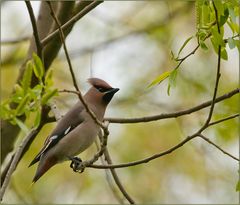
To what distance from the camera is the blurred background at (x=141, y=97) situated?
8.62m

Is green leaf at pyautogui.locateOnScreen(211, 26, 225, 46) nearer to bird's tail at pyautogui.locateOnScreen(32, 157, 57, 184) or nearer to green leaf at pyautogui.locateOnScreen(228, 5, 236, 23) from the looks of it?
green leaf at pyautogui.locateOnScreen(228, 5, 236, 23)

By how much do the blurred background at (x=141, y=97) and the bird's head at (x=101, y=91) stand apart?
245cm

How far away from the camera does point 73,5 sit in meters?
5.62

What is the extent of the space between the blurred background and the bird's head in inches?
96.3

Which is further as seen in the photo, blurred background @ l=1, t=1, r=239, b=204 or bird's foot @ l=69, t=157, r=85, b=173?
blurred background @ l=1, t=1, r=239, b=204

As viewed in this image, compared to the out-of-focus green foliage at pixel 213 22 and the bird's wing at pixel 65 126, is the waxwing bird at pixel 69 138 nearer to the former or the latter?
the bird's wing at pixel 65 126

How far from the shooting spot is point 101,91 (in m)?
5.72

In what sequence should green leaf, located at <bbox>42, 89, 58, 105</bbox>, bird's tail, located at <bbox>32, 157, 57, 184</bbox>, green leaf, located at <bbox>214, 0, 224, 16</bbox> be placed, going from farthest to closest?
bird's tail, located at <bbox>32, 157, 57, 184</bbox> → green leaf, located at <bbox>42, 89, 58, 105</bbox> → green leaf, located at <bbox>214, 0, 224, 16</bbox>

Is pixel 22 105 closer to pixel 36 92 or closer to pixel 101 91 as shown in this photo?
pixel 36 92

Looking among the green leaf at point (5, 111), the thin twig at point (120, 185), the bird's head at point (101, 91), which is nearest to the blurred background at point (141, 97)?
the bird's head at point (101, 91)

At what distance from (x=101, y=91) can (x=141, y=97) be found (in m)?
2.78

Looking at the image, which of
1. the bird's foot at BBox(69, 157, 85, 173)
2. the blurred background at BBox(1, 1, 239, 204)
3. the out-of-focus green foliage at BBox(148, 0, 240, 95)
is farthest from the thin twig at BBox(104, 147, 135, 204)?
the blurred background at BBox(1, 1, 239, 204)

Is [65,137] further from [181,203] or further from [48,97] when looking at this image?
[181,203]

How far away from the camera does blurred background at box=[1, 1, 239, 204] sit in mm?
8617
